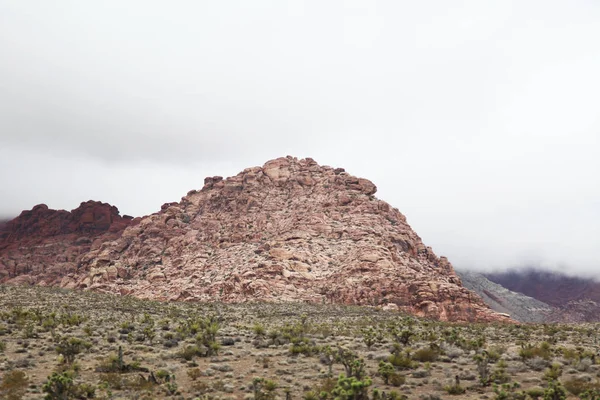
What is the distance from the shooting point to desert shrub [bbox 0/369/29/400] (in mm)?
13941

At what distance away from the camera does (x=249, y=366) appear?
1905cm

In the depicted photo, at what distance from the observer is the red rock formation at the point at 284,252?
57.2 metres

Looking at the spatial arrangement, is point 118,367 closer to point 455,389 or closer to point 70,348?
point 70,348

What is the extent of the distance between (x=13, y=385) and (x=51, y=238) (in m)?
141

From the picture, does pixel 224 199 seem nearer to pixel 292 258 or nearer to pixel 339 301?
pixel 292 258

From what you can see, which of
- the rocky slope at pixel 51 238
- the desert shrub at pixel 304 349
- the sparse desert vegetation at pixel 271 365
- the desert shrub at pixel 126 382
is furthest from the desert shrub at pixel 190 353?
the rocky slope at pixel 51 238

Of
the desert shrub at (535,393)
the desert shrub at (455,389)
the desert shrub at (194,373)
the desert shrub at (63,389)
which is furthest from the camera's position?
the desert shrub at (194,373)

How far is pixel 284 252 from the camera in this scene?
67.0 m

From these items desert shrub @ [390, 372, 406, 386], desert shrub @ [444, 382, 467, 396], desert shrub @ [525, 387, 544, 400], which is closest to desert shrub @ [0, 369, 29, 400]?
desert shrub @ [390, 372, 406, 386]

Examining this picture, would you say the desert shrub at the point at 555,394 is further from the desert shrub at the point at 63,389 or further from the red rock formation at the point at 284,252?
the red rock formation at the point at 284,252

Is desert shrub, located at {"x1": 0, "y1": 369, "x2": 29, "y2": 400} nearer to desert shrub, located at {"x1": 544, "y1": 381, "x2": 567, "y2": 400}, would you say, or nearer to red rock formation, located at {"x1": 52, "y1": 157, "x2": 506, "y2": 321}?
desert shrub, located at {"x1": 544, "y1": 381, "x2": 567, "y2": 400}

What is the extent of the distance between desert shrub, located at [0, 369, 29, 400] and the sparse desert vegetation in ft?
0.11

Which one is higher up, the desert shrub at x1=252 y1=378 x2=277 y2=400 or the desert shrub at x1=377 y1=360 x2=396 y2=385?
the desert shrub at x1=377 y1=360 x2=396 y2=385

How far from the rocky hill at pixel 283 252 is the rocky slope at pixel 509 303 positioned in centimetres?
7481
